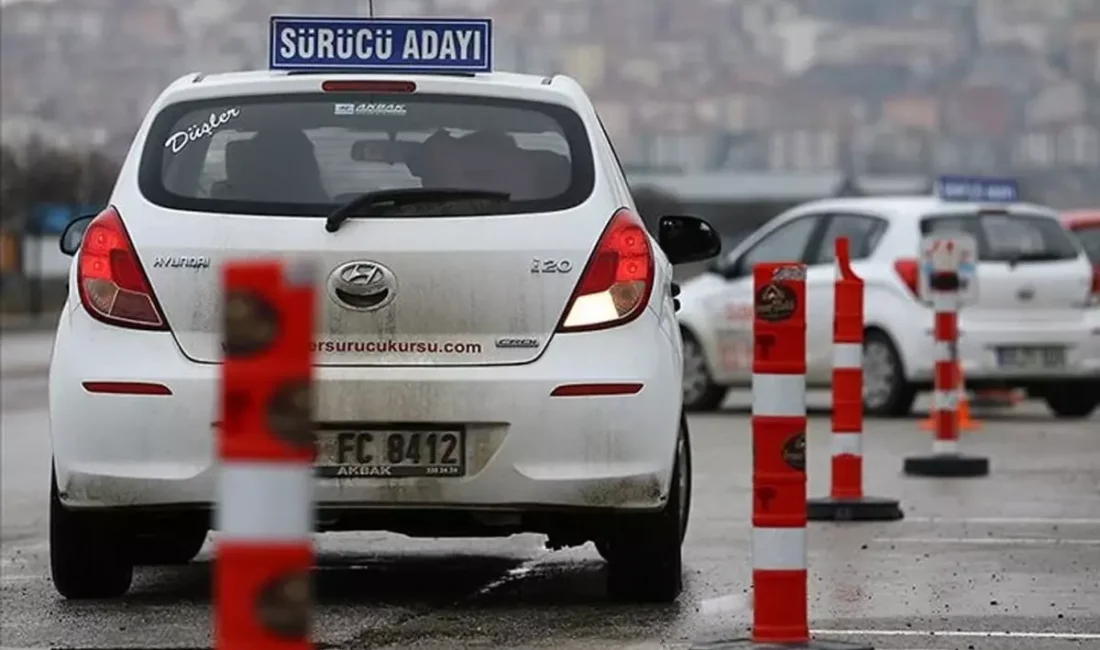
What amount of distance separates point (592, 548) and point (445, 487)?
2529 millimetres

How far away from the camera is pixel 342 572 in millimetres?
8969

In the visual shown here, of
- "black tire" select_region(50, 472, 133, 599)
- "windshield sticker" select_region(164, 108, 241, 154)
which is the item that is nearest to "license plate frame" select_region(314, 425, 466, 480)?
"black tire" select_region(50, 472, 133, 599)

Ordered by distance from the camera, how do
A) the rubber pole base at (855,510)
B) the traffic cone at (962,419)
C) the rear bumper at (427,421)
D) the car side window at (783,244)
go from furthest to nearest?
the car side window at (783,244) → the traffic cone at (962,419) → the rubber pole base at (855,510) → the rear bumper at (427,421)

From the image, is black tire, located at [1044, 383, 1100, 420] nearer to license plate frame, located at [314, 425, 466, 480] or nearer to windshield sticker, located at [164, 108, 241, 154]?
windshield sticker, located at [164, 108, 241, 154]

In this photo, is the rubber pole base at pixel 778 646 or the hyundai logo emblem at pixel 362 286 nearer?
the rubber pole base at pixel 778 646

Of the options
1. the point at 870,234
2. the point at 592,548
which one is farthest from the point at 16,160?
the point at 592,548

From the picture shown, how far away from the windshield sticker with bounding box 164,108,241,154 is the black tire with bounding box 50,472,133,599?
100 cm

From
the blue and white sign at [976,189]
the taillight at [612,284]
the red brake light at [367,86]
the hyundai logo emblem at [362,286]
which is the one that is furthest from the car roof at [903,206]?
the hyundai logo emblem at [362,286]

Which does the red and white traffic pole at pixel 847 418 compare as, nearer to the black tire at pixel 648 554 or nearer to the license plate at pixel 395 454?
the black tire at pixel 648 554

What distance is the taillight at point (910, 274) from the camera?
18.5 m

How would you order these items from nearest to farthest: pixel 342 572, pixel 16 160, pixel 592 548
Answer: pixel 342 572, pixel 592 548, pixel 16 160

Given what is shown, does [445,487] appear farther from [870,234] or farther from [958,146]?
[958,146]

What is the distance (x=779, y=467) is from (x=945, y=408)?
680cm

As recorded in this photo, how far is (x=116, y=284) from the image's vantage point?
764 centimetres
